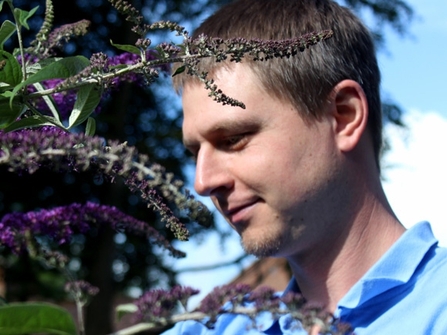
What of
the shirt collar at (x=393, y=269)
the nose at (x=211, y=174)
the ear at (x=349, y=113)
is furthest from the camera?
the ear at (x=349, y=113)

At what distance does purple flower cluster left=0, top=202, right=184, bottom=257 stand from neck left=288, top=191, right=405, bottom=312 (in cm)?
105

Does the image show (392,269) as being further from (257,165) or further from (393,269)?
(257,165)

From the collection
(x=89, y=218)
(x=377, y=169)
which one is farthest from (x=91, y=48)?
(x=89, y=218)

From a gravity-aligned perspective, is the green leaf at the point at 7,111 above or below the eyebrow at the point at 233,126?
above

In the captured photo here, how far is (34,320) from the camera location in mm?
515

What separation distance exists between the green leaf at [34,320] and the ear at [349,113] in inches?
53.2

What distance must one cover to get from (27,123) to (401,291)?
48.1 inches

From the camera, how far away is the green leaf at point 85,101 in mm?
756

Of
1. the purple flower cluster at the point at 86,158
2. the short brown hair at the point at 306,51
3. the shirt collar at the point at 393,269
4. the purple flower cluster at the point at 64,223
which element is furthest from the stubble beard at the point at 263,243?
the purple flower cluster at the point at 86,158

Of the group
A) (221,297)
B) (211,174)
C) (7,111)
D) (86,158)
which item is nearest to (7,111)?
(7,111)

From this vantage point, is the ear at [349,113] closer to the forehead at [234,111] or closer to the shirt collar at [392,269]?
the forehead at [234,111]

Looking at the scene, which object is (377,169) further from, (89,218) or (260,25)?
(89,218)

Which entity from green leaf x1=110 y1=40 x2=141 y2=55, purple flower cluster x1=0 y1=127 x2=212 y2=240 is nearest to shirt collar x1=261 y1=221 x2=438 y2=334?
green leaf x1=110 y1=40 x2=141 y2=55

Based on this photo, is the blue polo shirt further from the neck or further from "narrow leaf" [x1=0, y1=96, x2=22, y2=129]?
"narrow leaf" [x1=0, y1=96, x2=22, y2=129]
